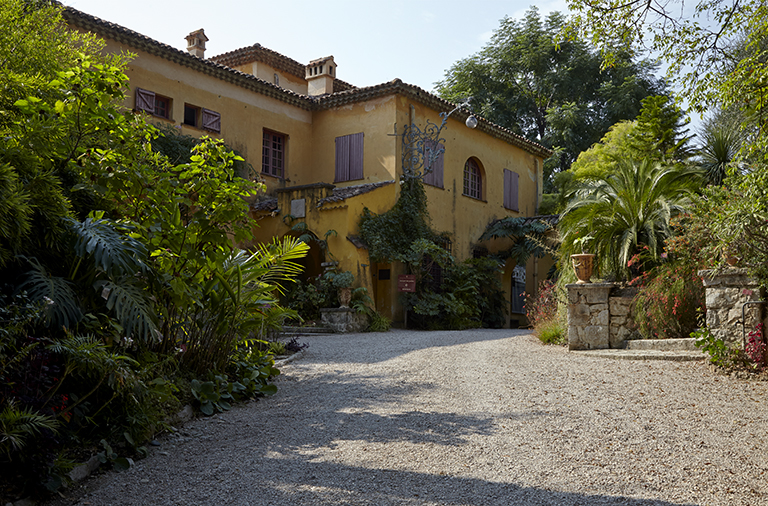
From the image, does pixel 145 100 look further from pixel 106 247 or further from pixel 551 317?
pixel 106 247

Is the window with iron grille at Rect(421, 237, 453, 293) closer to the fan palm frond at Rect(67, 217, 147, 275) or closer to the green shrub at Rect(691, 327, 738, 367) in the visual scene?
the green shrub at Rect(691, 327, 738, 367)

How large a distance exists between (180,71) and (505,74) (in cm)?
1797

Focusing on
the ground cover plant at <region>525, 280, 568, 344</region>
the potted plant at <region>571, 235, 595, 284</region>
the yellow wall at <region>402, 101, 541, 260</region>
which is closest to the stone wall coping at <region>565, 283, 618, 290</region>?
the potted plant at <region>571, 235, 595, 284</region>

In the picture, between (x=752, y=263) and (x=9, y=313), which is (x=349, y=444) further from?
(x=752, y=263)

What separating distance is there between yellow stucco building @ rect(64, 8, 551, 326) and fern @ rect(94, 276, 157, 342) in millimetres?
8756

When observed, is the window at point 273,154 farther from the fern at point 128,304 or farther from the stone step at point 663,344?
the fern at point 128,304

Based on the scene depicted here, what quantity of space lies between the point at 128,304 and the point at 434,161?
467 inches

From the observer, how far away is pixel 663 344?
24.5ft

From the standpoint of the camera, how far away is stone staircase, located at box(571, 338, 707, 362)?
6992mm

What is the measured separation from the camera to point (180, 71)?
42.8 ft

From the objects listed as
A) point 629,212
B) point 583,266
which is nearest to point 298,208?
point 583,266

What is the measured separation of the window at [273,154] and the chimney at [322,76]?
213 centimetres

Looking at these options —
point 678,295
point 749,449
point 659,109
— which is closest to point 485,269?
point 659,109

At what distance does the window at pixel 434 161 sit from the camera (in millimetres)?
14948
